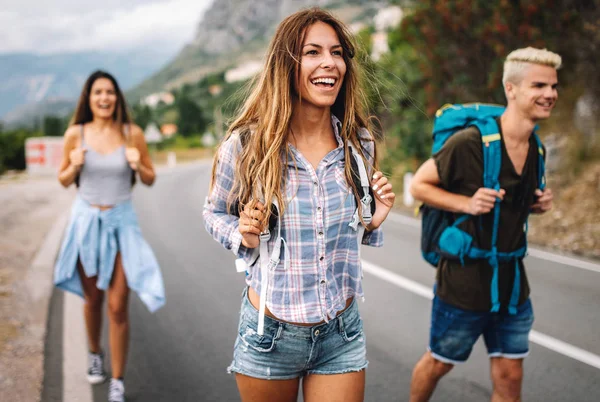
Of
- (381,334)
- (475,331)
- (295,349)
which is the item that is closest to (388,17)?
(381,334)

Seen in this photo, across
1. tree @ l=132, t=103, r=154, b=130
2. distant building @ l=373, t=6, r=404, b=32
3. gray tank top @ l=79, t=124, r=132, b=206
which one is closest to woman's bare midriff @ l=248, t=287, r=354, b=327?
gray tank top @ l=79, t=124, r=132, b=206

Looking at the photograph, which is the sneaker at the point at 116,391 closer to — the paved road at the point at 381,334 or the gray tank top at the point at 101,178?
the paved road at the point at 381,334

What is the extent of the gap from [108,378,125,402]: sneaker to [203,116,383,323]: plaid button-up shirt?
2.17 metres

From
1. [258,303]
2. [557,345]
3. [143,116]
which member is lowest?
[143,116]

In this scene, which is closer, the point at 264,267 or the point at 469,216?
the point at 264,267

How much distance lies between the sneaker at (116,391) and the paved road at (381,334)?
0.56 feet

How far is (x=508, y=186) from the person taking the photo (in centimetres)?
323

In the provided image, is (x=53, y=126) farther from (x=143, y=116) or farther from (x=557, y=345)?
(x=557, y=345)

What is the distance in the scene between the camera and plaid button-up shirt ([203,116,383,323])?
7.47 feet

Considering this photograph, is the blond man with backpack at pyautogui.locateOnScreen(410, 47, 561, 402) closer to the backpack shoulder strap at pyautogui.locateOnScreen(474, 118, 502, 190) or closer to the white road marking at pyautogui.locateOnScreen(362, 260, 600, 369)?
the backpack shoulder strap at pyautogui.locateOnScreen(474, 118, 502, 190)

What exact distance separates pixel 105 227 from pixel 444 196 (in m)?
2.29

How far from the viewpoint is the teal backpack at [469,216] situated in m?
3.21

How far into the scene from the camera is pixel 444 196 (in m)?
3.34

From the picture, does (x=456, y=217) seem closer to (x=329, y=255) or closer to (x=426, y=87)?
A: (x=329, y=255)
